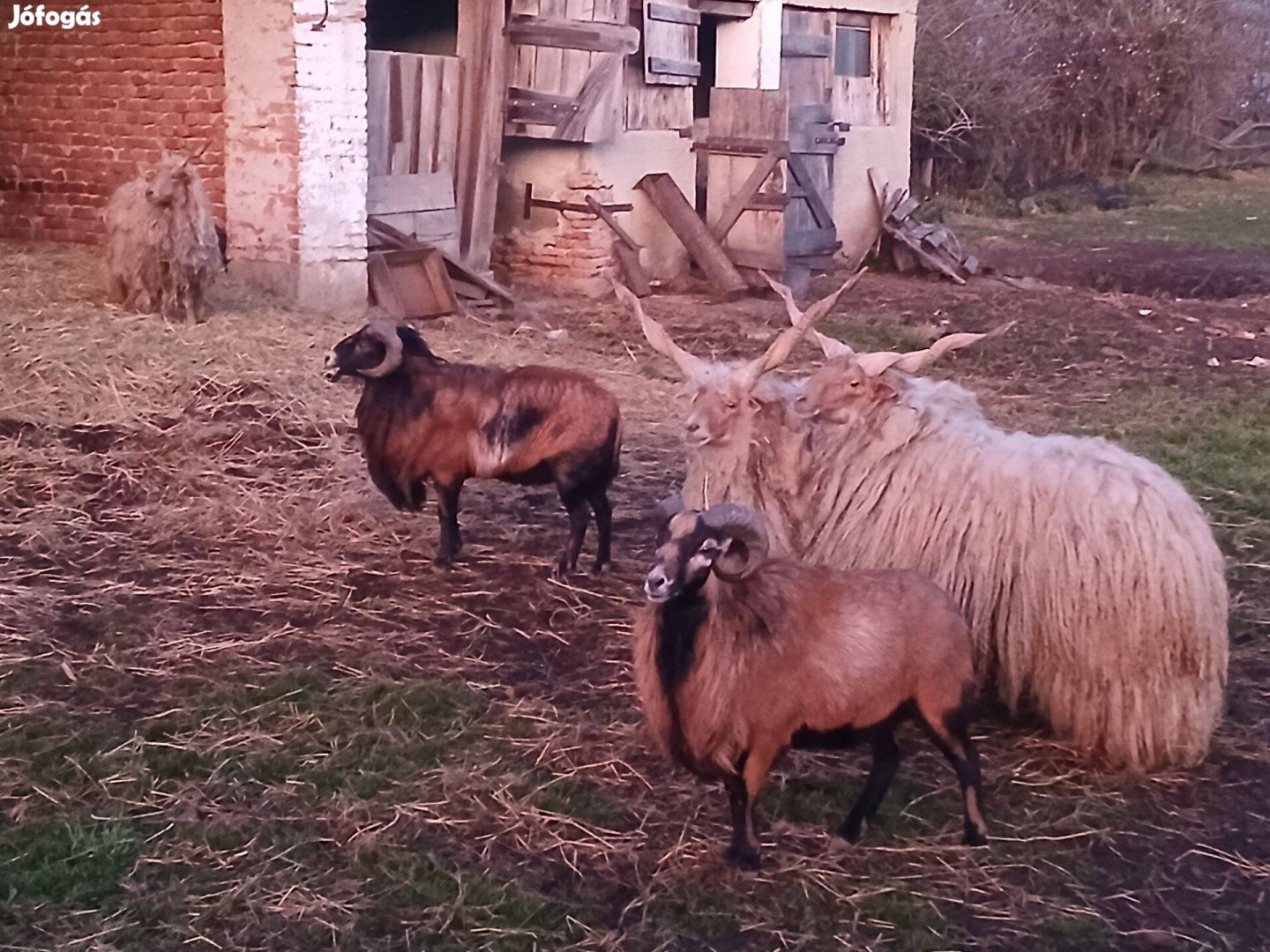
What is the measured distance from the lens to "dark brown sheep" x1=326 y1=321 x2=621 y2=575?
567cm

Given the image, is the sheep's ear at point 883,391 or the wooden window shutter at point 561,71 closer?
the sheep's ear at point 883,391

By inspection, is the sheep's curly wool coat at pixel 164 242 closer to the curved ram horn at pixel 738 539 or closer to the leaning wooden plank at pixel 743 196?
the leaning wooden plank at pixel 743 196

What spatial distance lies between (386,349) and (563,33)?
7050 mm

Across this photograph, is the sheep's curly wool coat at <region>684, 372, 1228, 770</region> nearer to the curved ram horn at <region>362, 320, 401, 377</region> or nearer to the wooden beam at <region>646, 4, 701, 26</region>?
the curved ram horn at <region>362, 320, 401, 377</region>

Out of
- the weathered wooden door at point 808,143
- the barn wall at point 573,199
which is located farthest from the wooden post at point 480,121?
the weathered wooden door at point 808,143

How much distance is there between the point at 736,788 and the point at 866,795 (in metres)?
0.42

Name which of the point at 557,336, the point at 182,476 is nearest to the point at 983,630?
the point at 182,476

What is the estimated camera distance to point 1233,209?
23.1 meters

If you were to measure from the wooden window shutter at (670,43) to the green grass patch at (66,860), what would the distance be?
10.9 metres

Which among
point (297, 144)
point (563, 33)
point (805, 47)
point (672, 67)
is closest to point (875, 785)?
point (297, 144)

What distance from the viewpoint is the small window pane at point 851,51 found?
1596cm

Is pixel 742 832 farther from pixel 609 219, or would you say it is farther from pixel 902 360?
pixel 609 219

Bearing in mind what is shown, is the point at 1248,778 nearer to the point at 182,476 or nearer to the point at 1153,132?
the point at 182,476

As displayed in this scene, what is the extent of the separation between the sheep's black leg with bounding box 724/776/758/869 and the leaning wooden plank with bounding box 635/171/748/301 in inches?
398
